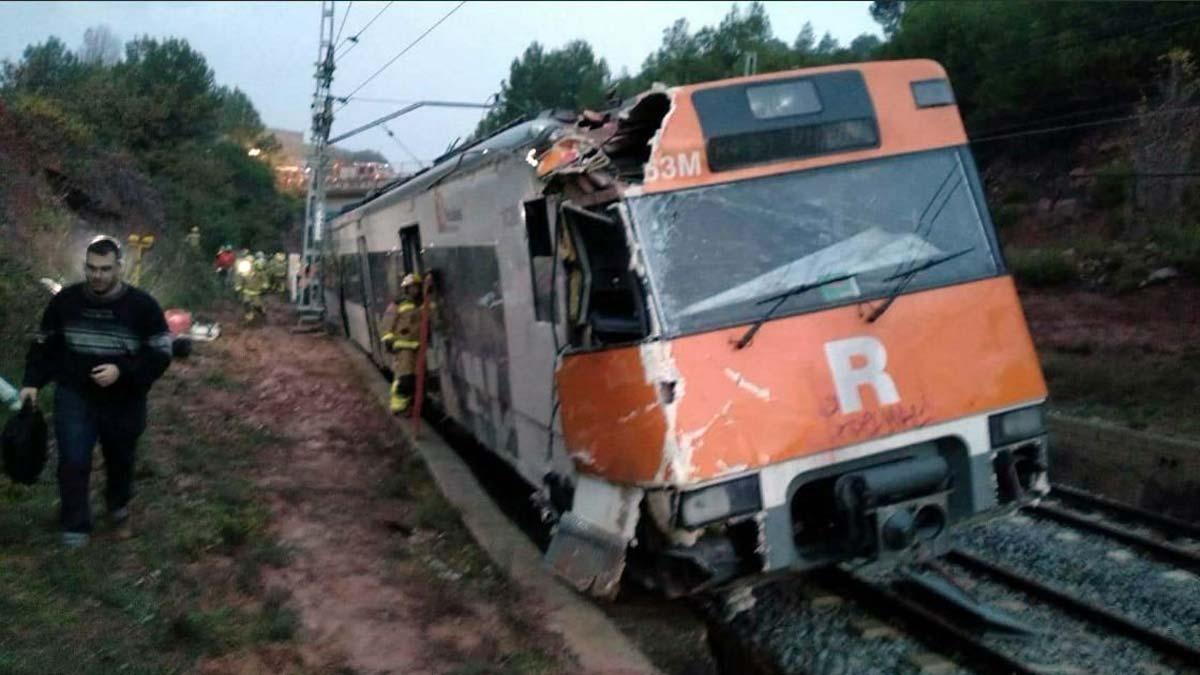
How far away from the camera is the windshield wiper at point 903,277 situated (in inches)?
247

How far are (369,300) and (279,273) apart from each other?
2131 centimetres

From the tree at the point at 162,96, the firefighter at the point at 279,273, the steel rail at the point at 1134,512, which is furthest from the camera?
the firefighter at the point at 279,273

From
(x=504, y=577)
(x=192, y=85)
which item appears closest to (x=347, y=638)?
(x=504, y=577)

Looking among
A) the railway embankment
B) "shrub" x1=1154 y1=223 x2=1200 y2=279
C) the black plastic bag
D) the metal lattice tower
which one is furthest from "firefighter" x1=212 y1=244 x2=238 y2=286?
the black plastic bag

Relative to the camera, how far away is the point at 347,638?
6371 mm

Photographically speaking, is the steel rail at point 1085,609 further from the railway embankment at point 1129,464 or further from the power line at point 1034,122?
the power line at point 1034,122

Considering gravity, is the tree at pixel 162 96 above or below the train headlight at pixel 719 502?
above

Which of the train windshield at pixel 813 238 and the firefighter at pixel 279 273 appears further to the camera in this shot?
the firefighter at pixel 279 273

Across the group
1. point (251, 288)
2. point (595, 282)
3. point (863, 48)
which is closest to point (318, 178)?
point (251, 288)

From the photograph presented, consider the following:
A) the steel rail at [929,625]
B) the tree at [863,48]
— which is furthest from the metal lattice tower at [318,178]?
the steel rail at [929,625]

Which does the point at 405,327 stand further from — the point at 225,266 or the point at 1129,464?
the point at 225,266

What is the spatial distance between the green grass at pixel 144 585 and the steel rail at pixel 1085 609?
4473 mm

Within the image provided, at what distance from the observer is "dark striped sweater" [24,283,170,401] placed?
6730 millimetres

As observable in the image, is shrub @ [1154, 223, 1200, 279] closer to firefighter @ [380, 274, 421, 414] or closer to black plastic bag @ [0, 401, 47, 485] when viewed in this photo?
firefighter @ [380, 274, 421, 414]
